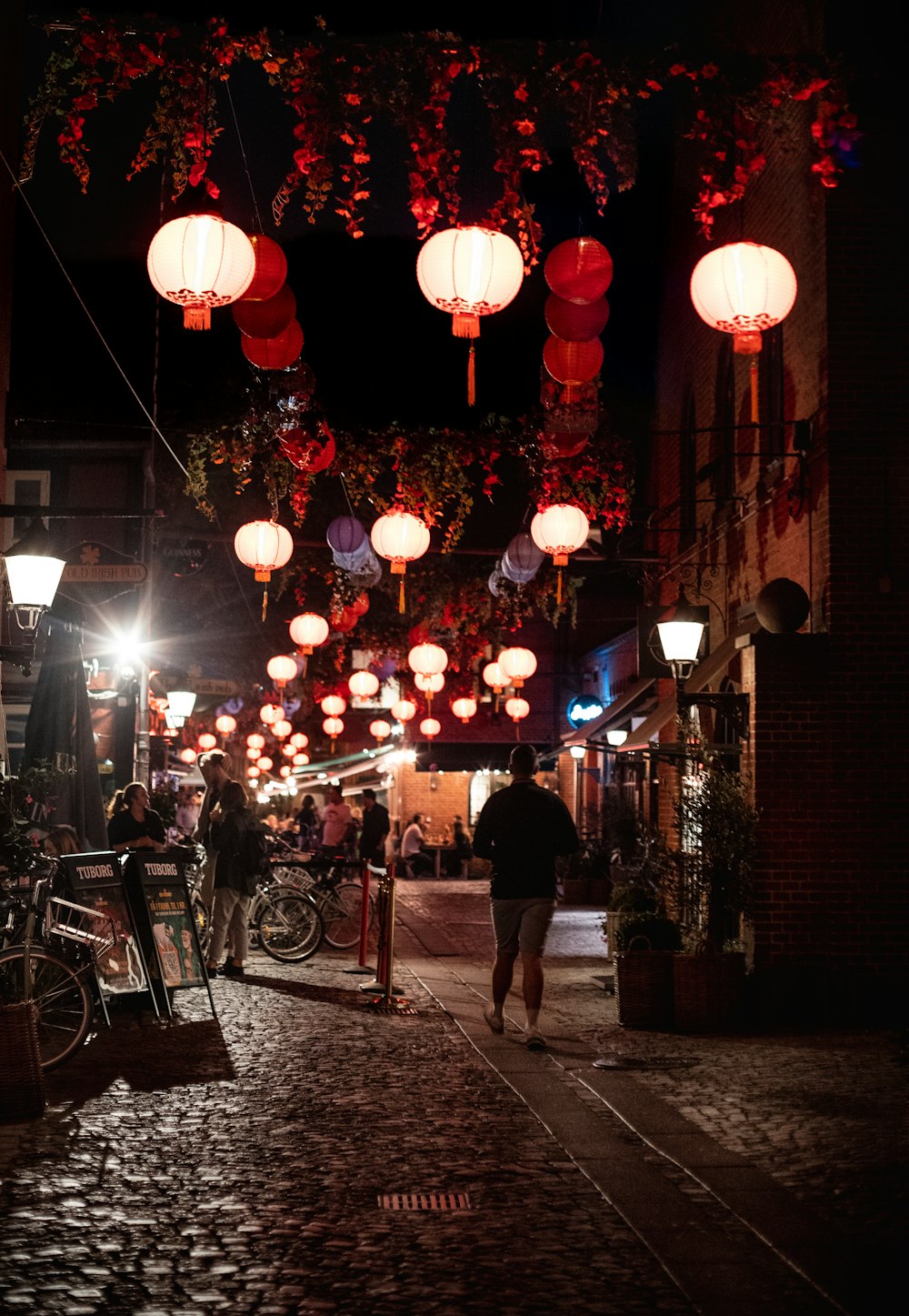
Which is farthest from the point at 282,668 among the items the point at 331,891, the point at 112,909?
the point at 112,909

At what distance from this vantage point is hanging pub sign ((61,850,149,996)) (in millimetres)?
10008

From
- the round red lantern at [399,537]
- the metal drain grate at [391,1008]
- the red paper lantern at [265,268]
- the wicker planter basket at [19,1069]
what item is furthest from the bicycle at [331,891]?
the wicker planter basket at [19,1069]

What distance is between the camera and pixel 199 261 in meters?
8.84

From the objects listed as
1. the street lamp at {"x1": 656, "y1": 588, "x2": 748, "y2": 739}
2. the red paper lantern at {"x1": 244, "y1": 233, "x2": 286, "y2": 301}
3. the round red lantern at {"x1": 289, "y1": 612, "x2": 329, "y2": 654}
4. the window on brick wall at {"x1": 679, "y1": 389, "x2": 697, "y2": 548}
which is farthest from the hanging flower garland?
the round red lantern at {"x1": 289, "y1": 612, "x2": 329, "y2": 654}

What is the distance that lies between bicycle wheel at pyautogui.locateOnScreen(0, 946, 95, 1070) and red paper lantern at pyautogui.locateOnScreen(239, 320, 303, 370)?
16.4 feet

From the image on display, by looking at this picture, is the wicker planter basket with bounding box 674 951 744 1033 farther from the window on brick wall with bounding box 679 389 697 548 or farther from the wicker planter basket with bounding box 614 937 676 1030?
the window on brick wall with bounding box 679 389 697 548

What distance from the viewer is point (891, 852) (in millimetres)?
11516

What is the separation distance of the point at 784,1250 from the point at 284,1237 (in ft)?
6.24

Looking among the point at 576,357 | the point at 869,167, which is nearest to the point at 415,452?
the point at 576,357

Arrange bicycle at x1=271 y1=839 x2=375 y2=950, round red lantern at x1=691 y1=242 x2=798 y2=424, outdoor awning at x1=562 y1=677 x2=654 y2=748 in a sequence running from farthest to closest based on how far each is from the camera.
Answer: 1. outdoor awning at x1=562 y1=677 x2=654 y2=748
2. bicycle at x1=271 y1=839 x2=375 y2=950
3. round red lantern at x1=691 y1=242 x2=798 y2=424

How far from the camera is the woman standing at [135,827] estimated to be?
12.4 m

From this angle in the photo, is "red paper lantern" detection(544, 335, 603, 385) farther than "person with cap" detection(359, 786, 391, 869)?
No

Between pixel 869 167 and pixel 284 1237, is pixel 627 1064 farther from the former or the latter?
pixel 869 167

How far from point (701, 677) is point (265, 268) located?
21.1ft
